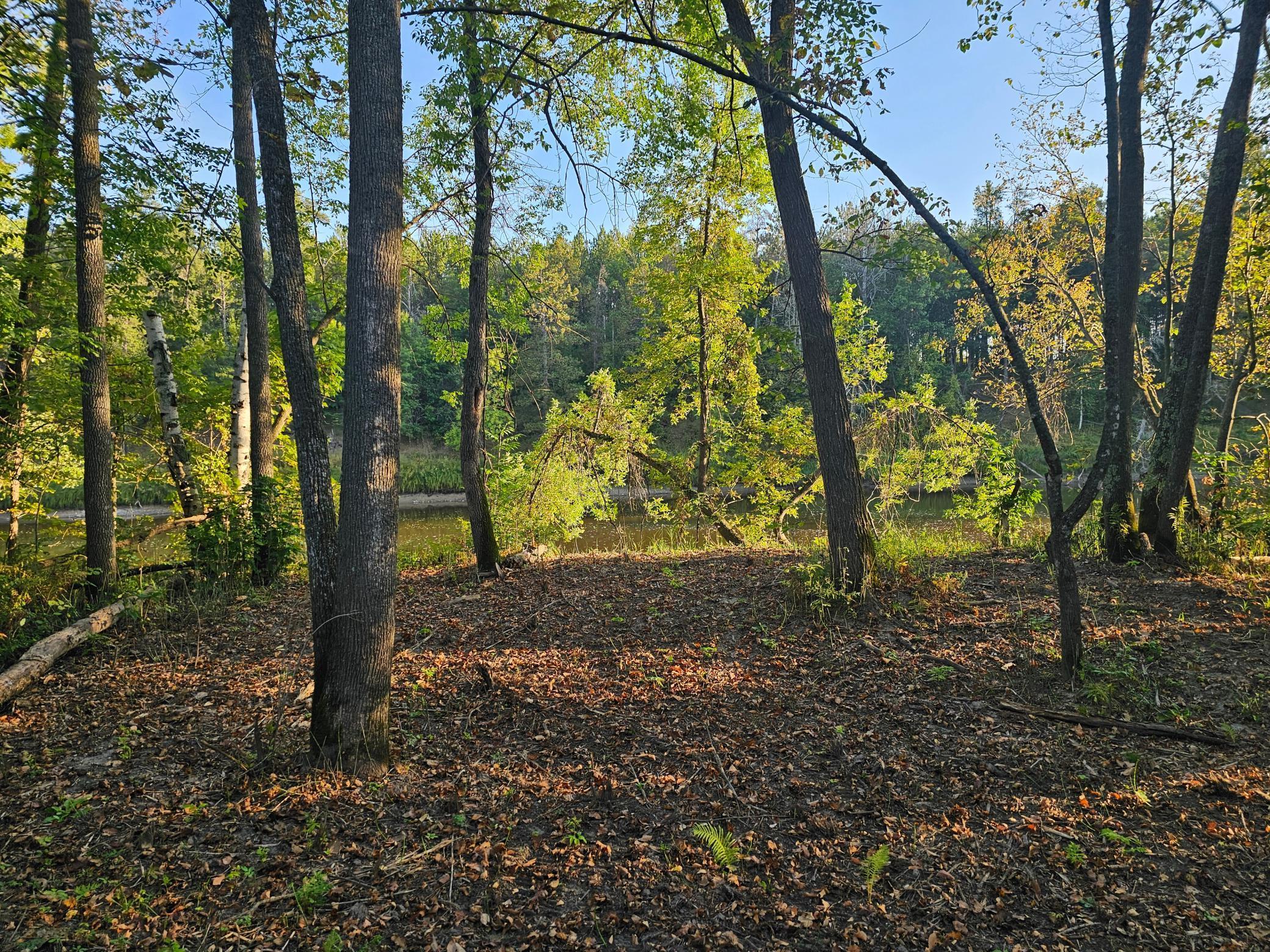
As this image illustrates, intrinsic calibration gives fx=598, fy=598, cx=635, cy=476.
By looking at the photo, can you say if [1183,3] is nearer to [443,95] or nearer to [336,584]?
[443,95]

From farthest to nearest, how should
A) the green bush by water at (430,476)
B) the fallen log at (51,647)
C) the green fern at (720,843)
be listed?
the green bush by water at (430,476)
the fallen log at (51,647)
the green fern at (720,843)

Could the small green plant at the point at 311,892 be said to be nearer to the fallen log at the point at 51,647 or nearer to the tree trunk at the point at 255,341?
the fallen log at the point at 51,647

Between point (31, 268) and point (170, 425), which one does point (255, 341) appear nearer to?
point (170, 425)

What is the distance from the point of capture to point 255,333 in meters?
8.36

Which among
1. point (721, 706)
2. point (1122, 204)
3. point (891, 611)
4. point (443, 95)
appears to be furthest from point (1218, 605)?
point (443, 95)

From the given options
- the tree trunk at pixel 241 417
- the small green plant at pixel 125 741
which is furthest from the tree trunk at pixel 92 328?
the small green plant at pixel 125 741

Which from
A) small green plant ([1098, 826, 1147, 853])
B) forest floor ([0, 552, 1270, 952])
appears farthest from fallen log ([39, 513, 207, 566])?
small green plant ([1098, 826, 1147, 853])

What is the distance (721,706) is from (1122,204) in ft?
21.5

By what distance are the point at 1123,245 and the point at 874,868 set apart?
6.85 meters

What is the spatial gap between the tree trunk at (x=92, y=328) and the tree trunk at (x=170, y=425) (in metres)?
1.86

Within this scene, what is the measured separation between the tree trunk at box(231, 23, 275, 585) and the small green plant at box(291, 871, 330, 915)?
5822 millimetres

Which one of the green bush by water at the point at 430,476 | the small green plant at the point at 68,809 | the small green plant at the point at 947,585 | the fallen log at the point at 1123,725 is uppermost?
the green bush by water at the point at 430,476

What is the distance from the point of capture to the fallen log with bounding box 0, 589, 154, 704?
455 cm

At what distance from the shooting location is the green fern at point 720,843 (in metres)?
2.84
